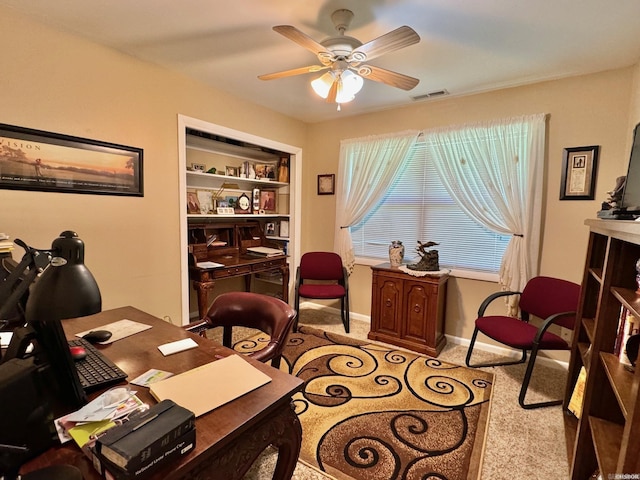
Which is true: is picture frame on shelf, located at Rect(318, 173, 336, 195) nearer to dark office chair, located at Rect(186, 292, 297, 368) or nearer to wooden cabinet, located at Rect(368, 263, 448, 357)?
wooden cabinet, located at Rect(368, 263, 448, 357)

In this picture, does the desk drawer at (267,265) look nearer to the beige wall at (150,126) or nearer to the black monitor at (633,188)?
the beige wall at (150,126)

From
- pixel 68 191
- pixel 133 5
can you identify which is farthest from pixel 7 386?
pixel 133 5

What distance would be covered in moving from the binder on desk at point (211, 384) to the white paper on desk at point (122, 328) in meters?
0.53

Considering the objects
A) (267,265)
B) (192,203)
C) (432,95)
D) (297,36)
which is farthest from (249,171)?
(297,36)

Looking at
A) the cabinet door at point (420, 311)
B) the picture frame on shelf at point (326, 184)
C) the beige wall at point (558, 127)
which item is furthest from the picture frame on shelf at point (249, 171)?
the cabinet door at point (420, 311)

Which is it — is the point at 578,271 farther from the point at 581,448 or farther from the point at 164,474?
the point at 164,474

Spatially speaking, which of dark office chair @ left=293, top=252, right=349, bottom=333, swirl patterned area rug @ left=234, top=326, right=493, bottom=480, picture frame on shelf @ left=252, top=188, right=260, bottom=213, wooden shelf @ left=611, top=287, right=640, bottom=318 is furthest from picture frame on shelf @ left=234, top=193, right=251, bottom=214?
wooden shelf @ left=611, top=287, right=640, bottom=318

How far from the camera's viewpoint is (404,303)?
122 inches

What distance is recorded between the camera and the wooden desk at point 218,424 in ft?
2.54

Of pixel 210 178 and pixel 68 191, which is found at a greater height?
pixel 210 178

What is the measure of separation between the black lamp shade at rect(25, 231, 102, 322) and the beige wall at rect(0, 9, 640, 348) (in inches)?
66.0

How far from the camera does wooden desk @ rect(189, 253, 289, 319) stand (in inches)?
118

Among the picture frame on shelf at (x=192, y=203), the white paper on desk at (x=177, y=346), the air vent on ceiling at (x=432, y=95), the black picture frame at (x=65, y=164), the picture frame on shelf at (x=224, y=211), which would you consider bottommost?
the white paper on desk at (x=177, y=346)

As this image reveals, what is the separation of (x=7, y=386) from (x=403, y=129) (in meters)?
3.51
